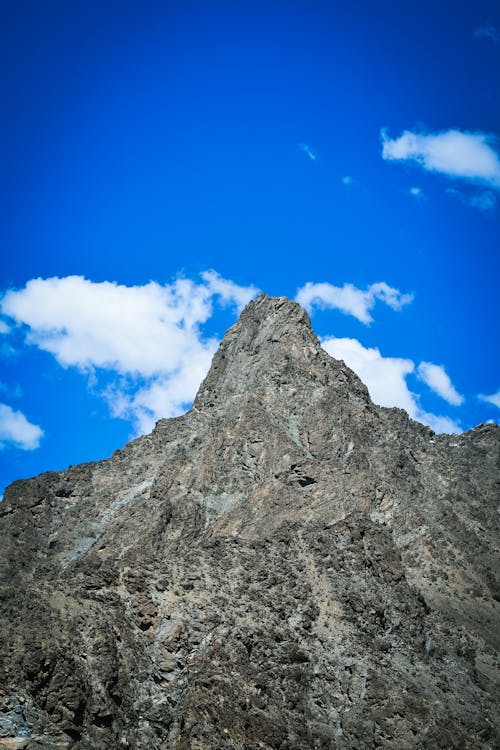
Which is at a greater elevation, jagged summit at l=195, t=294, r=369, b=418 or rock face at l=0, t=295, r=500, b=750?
jagged summit at l=195, t=294, r=369, b=418

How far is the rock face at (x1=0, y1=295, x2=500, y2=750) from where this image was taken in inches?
1706

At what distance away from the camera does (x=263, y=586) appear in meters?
57.8

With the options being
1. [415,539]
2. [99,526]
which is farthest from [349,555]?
[99,526]

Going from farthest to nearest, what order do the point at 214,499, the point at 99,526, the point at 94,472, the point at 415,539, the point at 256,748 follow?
the point at 94,472, the point at 99,526, the point at 214,499, the point at 415,539, the point at 256,748

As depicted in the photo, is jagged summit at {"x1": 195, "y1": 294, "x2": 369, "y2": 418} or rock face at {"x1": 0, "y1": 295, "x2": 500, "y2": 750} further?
jagged summit at {"x1": 195, "y1": 294, "x2": 369, "y2": 418}

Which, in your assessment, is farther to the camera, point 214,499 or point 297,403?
point 297,403

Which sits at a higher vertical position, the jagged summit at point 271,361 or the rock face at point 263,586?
the jagged summit at point 271,361

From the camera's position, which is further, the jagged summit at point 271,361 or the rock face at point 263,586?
the jagged summit at point 271,361

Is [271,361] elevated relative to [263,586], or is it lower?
elevated

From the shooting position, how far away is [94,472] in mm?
106375

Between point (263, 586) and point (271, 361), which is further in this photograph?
point (271, 361)

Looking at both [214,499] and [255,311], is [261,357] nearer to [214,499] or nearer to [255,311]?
[255,311]

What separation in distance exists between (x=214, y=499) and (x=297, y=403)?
21.3m

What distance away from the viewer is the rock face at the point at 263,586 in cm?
4334
